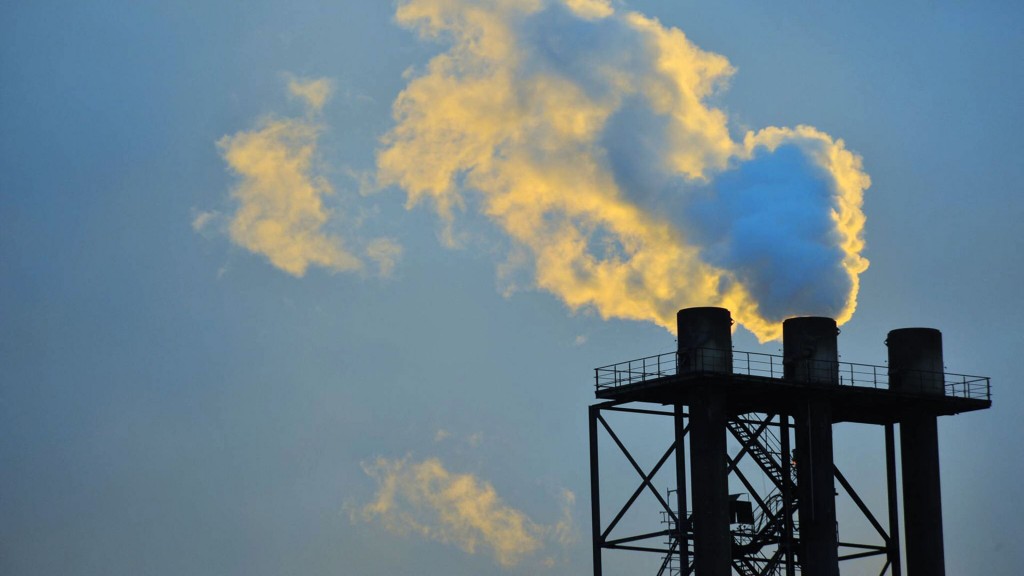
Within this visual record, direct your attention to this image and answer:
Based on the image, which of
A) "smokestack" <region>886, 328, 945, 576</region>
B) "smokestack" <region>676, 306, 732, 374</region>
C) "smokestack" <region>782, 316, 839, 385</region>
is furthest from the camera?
"smokestack" <region>886, 328, 945, 576</region>

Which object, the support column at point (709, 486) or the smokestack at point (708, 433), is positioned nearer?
the support column at point (709, 486)

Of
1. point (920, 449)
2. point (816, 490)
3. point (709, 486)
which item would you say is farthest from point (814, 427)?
point (920, 449)

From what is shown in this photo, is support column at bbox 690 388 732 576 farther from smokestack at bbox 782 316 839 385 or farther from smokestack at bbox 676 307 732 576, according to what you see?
smokestack at bbox 782 316 839 385

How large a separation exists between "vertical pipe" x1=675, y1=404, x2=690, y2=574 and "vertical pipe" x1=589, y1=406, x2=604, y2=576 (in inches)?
146

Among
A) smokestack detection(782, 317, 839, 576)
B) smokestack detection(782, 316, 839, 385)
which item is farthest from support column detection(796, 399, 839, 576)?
smokestack detection(782, 316, 839, 385)

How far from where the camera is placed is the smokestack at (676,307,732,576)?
274 feet

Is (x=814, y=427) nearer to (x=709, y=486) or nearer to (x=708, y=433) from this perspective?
(x=708, y=433)

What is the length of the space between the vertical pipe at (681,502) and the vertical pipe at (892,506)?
11050 millimetres

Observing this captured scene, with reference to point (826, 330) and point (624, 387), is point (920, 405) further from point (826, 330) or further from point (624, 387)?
point (624, 387)

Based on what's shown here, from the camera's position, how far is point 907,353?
91438 millimetres

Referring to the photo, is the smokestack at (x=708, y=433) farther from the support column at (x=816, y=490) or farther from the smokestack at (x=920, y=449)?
the smokestack at (x=920, y=449)

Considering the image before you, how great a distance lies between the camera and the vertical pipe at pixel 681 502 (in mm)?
86000

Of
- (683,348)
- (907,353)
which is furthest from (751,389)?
(907,353)

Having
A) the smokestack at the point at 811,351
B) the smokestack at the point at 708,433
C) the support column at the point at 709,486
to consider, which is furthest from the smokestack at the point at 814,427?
the support column at the point at 709,486
